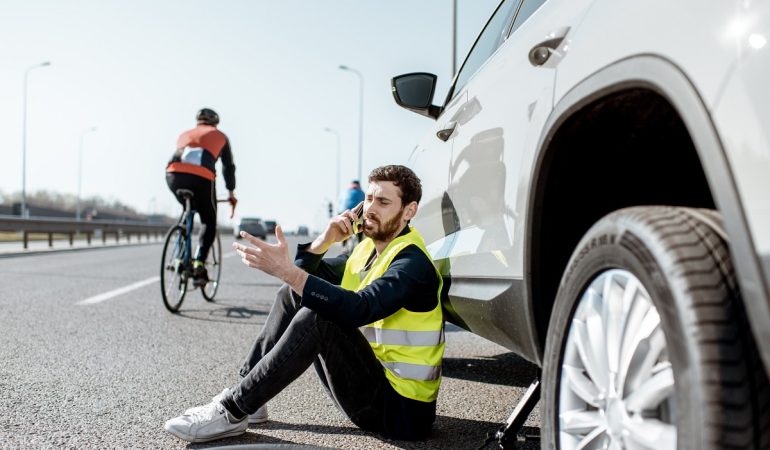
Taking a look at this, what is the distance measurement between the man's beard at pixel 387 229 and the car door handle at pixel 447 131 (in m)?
0.42

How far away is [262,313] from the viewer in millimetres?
6734

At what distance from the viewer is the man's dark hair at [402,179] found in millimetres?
3004

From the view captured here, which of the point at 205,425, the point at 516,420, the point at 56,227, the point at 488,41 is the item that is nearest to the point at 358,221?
the point at 488,41

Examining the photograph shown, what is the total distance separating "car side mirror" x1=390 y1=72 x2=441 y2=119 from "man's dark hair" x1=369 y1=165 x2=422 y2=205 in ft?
2.53

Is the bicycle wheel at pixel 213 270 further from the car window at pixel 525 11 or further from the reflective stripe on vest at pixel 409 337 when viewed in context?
the car window at pixel 525 11

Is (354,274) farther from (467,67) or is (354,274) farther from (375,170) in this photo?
(467,67)

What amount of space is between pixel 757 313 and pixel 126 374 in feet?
11.4

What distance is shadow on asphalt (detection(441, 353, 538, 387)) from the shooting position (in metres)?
3.98

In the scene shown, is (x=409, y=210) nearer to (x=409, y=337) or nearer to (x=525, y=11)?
(x=409, y=337)

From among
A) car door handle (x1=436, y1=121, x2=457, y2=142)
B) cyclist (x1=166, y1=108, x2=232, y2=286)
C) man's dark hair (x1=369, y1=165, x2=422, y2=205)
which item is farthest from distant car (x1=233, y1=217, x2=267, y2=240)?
man's dark hair (x1=369, y1=165, x2=422, y2=205)

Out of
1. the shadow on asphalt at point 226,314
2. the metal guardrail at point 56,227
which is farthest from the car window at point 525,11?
the metal guardrail at point 56,227

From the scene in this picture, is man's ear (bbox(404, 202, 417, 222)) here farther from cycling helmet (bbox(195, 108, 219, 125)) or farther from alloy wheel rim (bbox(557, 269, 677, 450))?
cycling helmet (bbox(195, 108, 219, 125))

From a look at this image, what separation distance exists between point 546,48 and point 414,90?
1820mm

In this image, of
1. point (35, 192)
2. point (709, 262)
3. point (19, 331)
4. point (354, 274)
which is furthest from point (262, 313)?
point (35, 192)
